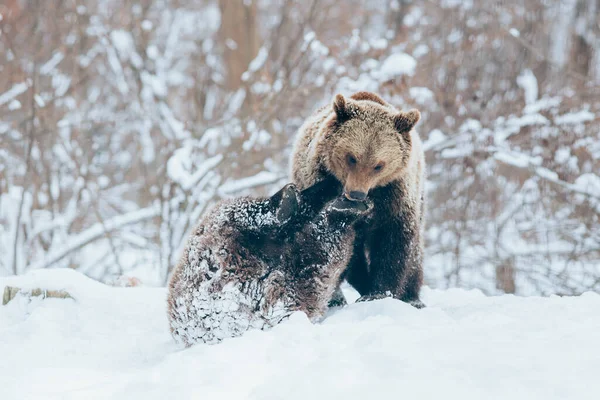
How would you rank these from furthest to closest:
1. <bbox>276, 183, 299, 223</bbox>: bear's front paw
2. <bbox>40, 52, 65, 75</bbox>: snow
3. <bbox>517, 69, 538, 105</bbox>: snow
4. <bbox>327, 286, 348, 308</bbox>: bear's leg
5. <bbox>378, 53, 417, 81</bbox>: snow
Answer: <bbox>40, 52, 65, 75</bbox>: snow → <bbox>517, 69, 538, 105</bbox>: snow → <bbox>378, 53, 417, 81</bbox>: snow → <bbox>327, 286, 348, 308</bbox>: bear's leg → <bbox>276, 183, 299, 223</bbox>: bear's front paw

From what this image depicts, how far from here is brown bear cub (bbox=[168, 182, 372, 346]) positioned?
3.41m

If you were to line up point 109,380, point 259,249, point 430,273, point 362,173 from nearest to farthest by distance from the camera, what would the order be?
1. point 109,380
2. point 259,249
3. point 362,173
4. point 430,273

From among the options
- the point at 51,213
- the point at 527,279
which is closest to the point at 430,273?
the point at 527,279

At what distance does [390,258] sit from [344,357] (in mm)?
1587

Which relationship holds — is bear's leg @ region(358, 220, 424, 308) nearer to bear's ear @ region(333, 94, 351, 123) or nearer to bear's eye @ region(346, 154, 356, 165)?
bear's eye @ region(346, 154, 356, 165)

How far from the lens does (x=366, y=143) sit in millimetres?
4227

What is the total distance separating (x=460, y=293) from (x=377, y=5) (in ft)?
50.3

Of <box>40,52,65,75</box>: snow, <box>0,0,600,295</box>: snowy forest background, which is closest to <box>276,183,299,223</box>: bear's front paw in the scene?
<box>0,0,600,295</box>: snowy forest background

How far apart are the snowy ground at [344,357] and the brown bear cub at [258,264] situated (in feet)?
0.83

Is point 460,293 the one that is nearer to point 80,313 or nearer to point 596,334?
point 596,334

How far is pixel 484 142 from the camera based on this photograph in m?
8.91

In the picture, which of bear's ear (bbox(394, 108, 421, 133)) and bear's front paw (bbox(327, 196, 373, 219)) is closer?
bear's front paw (bbox(327, 196, 373, 219))

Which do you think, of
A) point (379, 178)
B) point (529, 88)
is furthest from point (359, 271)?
point (529, 88)

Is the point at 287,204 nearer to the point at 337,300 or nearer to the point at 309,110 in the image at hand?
the point at 337,300
